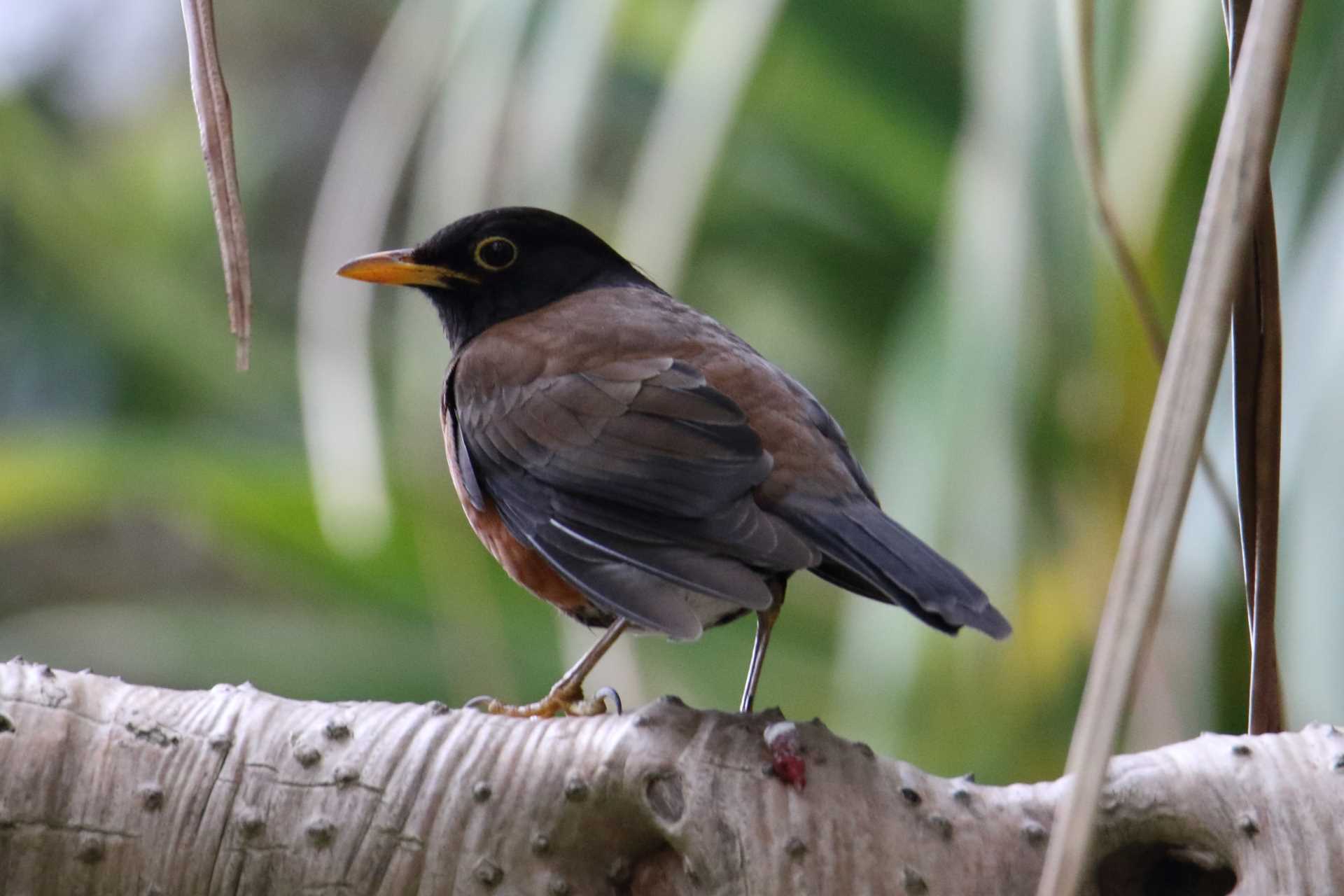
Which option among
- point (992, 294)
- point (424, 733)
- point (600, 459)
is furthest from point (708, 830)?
A: point (992, 294)

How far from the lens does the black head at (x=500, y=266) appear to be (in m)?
3.31

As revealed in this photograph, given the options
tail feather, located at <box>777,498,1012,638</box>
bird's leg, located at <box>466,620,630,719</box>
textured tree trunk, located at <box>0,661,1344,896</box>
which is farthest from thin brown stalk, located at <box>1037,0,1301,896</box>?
bird's leg, located at <box>466,620,630,719</box>

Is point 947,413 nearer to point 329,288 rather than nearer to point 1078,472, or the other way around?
point 1078,472

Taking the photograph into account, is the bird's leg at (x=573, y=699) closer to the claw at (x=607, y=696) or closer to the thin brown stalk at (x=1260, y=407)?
the claw at (x=607, y=696)

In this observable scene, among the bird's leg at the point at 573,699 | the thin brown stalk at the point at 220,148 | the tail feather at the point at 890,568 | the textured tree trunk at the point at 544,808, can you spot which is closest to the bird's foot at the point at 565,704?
the bird's leg at the point at 573,699

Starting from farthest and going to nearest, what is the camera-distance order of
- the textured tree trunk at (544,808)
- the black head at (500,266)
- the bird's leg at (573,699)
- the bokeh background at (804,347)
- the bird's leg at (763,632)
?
A: the black head at (500,266) < the bokeh background at (804,347) < the bird's leg at (573,699) < the bird's leg at (763,632) < the textured tree trunk at (544,808)

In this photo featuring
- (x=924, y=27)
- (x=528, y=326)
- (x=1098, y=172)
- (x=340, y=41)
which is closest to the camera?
(x=1098, y=172)

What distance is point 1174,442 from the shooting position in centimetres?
82

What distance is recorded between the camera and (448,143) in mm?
3689

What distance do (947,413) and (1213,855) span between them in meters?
1.87

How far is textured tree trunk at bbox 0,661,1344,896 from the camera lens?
5.09ft

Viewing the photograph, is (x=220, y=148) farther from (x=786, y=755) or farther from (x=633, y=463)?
(x=633, y=463)

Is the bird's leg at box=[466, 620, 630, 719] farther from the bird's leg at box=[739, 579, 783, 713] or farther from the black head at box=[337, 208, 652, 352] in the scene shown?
the black head at box=[337, 208, 652, 352]

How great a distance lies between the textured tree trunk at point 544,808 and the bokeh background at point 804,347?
720mm
